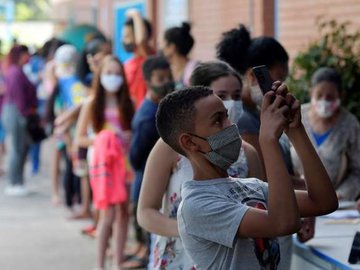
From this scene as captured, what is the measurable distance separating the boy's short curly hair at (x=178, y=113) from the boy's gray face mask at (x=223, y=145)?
7 centimetres

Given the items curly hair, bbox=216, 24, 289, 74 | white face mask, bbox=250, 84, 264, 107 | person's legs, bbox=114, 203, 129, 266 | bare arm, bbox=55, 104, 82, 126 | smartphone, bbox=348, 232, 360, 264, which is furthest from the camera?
bare arm, bbox=55, 104, 82, 126

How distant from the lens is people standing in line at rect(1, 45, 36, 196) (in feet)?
39.0

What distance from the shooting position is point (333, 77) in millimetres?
5801

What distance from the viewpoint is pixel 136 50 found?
9.62 m

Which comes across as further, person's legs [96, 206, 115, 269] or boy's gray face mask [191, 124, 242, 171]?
person's legs [96, 206, 115, 269]

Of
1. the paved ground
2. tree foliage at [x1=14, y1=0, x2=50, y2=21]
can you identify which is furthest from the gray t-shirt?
tree foliage at [x1=14, y1=0, x2=50, y2=21]

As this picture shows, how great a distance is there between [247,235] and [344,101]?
4071 mm

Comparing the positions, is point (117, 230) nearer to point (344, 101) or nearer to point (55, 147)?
point (344, 101)

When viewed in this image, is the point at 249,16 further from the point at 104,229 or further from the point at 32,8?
the point at 32,8

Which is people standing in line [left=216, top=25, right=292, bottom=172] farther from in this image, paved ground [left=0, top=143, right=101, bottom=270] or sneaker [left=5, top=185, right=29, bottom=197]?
sneaker [left=5, top=185, right=29, bottom=197]

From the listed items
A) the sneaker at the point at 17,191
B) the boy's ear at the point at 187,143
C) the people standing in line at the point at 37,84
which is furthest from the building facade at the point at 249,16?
the sneaker at the point at 17,191

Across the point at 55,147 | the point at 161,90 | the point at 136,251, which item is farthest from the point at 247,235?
the point at 55,147

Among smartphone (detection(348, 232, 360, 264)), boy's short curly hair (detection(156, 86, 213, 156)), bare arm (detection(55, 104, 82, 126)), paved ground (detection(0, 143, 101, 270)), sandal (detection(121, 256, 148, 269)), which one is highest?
boy's short curly hair (detection(156, 86, 213, 156))

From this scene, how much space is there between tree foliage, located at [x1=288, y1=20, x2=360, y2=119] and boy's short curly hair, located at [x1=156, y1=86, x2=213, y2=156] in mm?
3785
